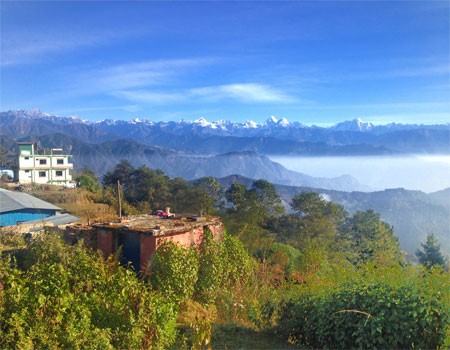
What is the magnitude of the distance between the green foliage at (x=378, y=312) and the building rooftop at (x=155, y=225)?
3.09 meters

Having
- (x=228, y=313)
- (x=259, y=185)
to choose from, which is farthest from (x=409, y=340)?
(x=259, y=185)

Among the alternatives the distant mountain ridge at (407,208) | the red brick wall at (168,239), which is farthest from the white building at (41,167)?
the red brick wall at (168,239)

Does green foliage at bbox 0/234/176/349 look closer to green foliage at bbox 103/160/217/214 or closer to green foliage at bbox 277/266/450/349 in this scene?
green foliage at bbox 277/266/450/349

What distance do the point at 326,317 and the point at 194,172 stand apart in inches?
5541

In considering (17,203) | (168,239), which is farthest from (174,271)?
(17,203)

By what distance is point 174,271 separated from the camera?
6848 millimetres

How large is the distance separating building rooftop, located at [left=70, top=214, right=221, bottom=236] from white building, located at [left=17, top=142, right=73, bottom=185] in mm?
31294

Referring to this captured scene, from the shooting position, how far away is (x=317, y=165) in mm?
187125

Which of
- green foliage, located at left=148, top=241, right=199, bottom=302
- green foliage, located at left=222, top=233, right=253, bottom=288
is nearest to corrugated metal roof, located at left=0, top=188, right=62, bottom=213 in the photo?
green foliage, located at left=222, top=233, right=253, bottom=288

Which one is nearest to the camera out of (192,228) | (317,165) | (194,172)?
(192,228)

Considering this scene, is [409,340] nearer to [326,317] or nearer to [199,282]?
[326,317]

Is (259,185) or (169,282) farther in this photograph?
(259,185)

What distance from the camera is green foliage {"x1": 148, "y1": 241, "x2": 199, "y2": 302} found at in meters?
6.80

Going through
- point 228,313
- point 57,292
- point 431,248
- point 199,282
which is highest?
point 57,292
